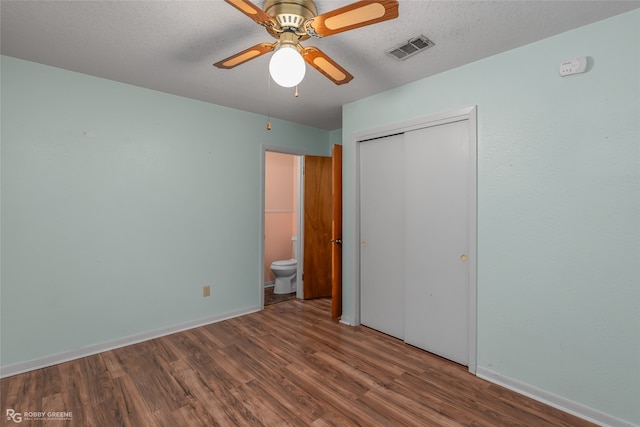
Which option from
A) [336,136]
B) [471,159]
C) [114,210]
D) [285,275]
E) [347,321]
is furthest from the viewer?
[336,136]

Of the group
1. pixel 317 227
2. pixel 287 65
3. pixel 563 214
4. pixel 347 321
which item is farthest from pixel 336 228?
pixel 287 65

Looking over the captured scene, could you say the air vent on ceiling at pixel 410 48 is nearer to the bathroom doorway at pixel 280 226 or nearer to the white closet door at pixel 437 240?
the white closet door at pixel 437 240

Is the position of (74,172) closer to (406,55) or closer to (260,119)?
(260,119)

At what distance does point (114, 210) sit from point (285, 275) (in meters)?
2.42

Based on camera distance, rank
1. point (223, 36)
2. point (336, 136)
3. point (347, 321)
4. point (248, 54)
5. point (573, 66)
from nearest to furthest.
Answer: point (248, 54), point (573, 66), point (223, 36), point (347, 321), point (336, 136)

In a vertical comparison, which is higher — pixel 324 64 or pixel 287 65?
pixel 324 64

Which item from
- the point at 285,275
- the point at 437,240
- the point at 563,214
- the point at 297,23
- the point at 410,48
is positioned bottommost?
the point at 285,275

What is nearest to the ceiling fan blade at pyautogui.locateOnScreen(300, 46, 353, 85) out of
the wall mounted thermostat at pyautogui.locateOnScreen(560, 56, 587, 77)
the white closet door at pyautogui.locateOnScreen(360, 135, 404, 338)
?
the white closet door at pyautogui.locateOnScreen(360, 135, 404, 338)

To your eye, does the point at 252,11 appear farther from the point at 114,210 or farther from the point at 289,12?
the point at 114,210

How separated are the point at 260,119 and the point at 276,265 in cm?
210

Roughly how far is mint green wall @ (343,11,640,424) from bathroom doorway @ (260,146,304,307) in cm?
283

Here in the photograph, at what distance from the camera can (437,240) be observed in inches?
102

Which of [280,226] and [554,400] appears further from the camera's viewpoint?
[280,226]

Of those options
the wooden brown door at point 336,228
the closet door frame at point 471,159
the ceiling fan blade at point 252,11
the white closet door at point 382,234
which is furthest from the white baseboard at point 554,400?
the ceiling fan blade at point 252,11
